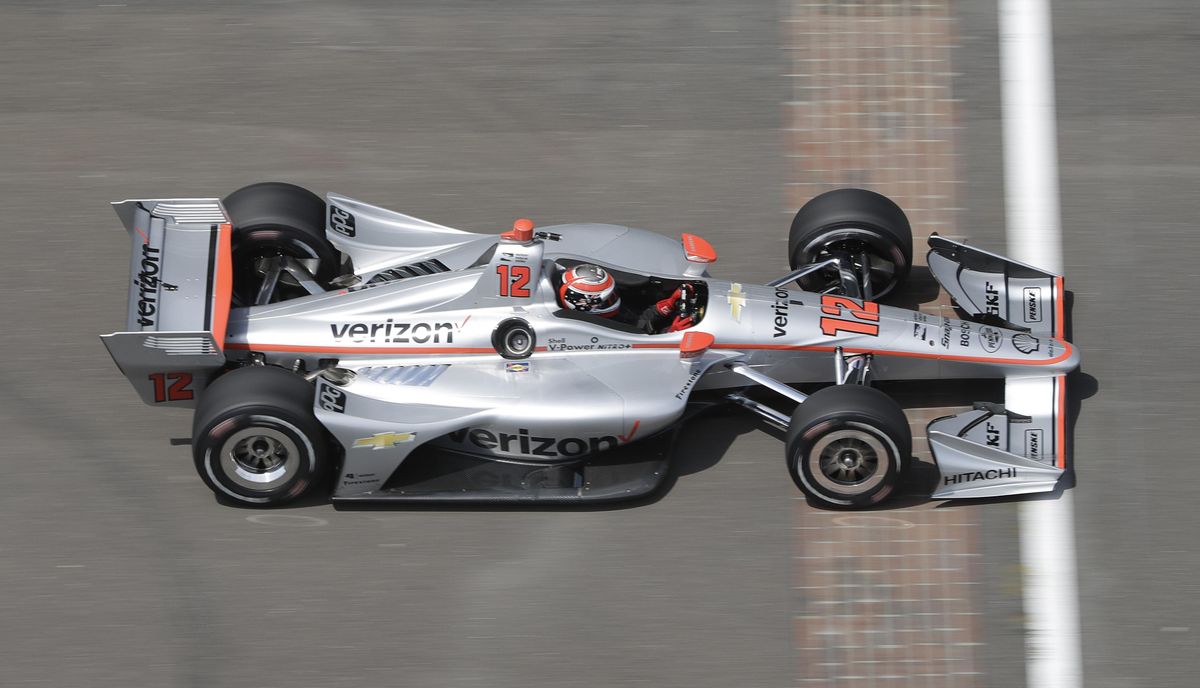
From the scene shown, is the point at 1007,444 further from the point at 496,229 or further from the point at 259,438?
the point at 259,438

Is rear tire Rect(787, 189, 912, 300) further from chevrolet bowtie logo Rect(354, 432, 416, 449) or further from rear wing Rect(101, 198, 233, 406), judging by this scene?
rear wing Rect(101, 198, 233, 406)

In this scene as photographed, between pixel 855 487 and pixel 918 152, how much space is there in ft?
13.9

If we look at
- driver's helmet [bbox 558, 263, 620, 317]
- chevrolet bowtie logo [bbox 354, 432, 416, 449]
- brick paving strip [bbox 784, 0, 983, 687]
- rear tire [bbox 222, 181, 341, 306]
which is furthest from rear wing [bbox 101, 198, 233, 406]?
brick paving strip [bbox 784, 0, 983, 687]

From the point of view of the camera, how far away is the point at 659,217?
38.6ft

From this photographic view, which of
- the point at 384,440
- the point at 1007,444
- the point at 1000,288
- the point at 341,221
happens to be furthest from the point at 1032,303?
the point at 341,221

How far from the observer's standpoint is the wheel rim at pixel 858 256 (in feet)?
33.5

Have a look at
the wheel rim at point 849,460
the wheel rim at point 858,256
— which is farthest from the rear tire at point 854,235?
the wheel rim at point 849,460

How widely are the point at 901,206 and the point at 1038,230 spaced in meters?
1.08

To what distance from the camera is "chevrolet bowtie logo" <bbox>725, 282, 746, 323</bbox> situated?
30.9ft

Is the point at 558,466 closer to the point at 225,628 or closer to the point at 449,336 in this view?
the point at 449,336

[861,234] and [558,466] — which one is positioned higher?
[861,234]

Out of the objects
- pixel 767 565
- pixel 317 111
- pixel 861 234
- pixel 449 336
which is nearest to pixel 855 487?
pixel 767 565

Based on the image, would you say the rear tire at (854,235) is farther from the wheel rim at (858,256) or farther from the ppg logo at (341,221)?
the ppg logo at (341,221)

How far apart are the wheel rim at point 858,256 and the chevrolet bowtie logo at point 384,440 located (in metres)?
3.22
